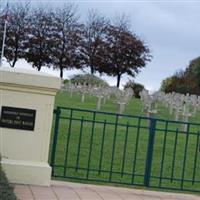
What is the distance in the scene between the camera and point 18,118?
345 inches

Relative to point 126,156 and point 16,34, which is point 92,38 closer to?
point 16,34

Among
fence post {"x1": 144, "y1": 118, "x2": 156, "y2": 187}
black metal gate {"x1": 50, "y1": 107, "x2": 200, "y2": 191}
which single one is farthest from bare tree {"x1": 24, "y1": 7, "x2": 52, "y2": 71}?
fence post {"x1": 144, "y1": 118, "x2": 156, "y2": 187}

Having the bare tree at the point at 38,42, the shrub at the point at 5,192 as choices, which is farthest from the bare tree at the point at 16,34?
the shrub at the point at 5,192

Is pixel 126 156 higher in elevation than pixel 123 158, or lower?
lower

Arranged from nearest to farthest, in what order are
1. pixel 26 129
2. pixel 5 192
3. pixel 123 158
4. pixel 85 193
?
pixel 5 192 → pixel 85 193 → pixel 26 129 → pixel 123 158

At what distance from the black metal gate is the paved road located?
1.60ft

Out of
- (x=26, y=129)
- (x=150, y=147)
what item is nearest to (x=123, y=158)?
(x=150, y=147)

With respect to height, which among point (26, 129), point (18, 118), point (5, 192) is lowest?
point (5, 192)

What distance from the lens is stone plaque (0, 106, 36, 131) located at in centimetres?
875

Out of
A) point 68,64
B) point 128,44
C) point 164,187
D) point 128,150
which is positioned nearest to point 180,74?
point 128,44

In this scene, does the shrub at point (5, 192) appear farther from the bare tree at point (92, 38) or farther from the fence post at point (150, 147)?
the bare tree at point (92, 38)

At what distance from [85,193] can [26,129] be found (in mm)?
1217

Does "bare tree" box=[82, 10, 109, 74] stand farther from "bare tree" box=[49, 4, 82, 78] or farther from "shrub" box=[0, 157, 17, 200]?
"shrub" box=[0, 157, 17, 200]

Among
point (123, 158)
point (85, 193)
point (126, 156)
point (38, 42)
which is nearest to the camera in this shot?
point (85, 193)
